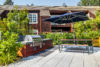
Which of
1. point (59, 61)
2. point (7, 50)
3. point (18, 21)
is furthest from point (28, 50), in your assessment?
point (18, 21)

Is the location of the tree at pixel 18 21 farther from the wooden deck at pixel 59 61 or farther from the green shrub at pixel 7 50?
the green shrub at pixel 7 50

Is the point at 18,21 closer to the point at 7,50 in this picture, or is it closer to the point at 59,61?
the point at 59,61

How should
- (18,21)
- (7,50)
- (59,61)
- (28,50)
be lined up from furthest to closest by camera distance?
1. (18,21)
2. (28,50)
3. (59,61)
4. (7,50)

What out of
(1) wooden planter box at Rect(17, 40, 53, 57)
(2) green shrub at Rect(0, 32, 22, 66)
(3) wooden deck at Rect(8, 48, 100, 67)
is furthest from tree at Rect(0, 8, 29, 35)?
(2) green shrub at Rect(0, 32, 22, 66)

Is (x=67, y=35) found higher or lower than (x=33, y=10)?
lower

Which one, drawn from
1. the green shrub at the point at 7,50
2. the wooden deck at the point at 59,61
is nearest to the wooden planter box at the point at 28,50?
the wooden deck at the point at 59,61

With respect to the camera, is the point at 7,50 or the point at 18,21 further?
the point at 18,21

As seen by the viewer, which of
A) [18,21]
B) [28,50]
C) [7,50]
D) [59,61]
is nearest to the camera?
[7,50]

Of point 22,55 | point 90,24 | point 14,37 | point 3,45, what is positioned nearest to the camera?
point 3,45

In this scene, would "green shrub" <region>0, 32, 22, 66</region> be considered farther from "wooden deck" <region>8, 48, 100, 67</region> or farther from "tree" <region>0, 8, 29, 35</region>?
"tree" <region>0, 8, 29, 35</region>

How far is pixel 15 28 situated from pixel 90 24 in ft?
29.5

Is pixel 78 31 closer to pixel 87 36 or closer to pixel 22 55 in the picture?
pixel 87 36

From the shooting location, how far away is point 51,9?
2209cm

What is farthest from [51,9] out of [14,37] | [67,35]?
[14,37]
